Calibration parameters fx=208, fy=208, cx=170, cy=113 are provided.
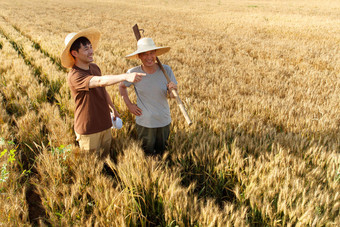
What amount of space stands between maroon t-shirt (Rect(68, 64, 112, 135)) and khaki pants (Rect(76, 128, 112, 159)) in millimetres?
75

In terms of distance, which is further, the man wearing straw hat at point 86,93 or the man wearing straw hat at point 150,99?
the man wearing straw hat at point 150,99

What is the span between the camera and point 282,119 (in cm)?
340

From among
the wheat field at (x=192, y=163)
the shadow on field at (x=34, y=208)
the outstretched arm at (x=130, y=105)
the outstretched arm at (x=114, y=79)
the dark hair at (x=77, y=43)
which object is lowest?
the shadow on field at (x=34, y=208)

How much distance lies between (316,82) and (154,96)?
4.89 m

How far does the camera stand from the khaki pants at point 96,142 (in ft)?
7.46

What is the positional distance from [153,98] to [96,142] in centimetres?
82

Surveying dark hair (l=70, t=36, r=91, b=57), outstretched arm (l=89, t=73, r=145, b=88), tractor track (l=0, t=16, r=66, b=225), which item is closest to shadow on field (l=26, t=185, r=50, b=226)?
tractor track (l=0, t=16, r=66, b=225)

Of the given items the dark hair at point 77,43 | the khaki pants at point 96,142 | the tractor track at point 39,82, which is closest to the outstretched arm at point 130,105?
the khaki pants at point 96,142

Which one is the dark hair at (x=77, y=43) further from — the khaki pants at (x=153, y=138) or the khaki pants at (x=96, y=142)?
the khaki pants at (x=153, y=138)

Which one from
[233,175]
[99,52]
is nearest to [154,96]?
[233,175]

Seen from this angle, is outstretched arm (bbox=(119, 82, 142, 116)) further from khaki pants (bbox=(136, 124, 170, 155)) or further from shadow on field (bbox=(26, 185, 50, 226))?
shadow on field (bbox=(26, 185, 50, 226))

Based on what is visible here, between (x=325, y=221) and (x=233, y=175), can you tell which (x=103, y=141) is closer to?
(x=233, y=175)

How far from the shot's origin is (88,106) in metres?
2.17

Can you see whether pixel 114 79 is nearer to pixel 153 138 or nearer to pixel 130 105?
pixel 130 105
